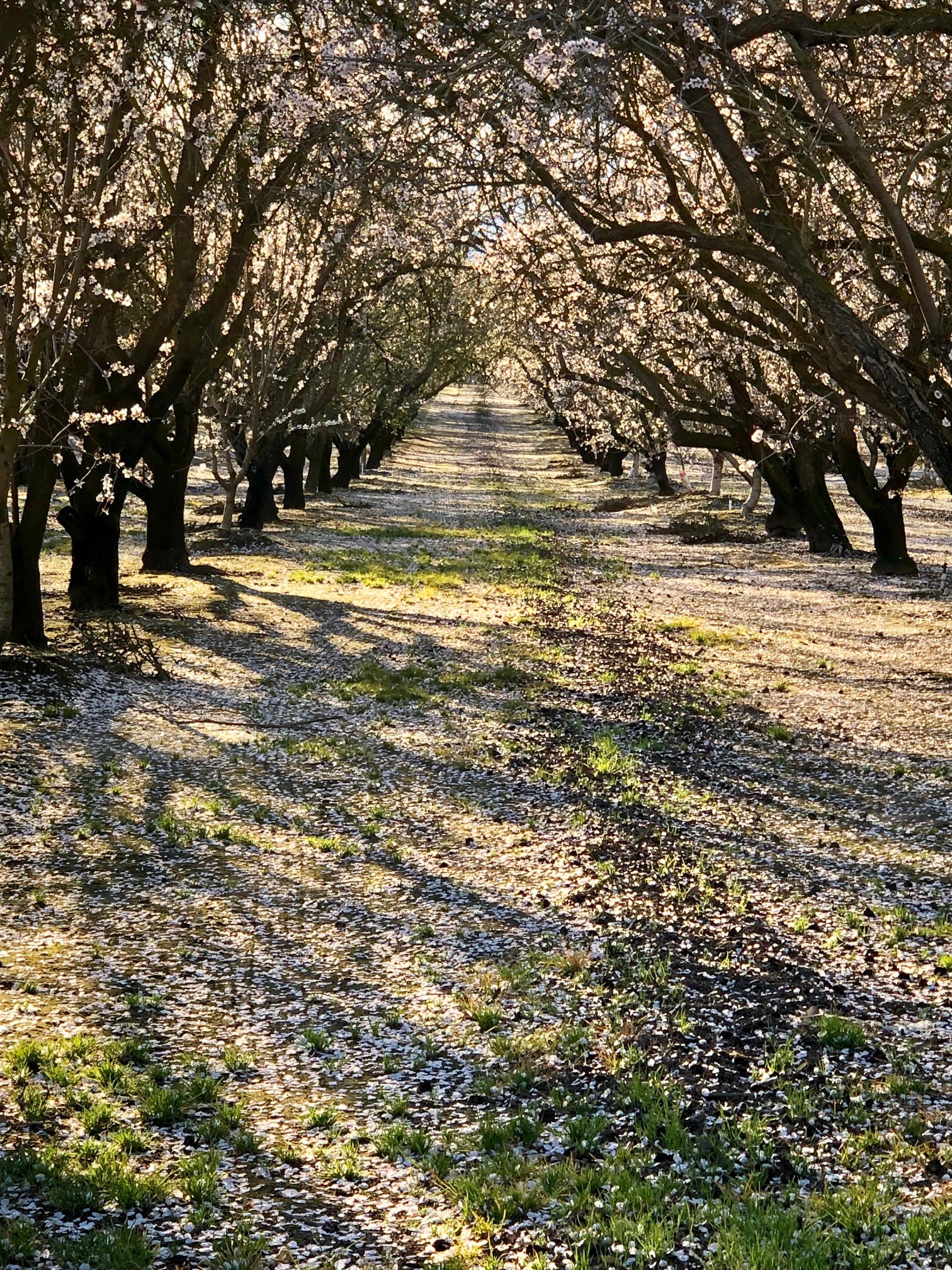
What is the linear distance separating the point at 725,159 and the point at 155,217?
36.0 ft

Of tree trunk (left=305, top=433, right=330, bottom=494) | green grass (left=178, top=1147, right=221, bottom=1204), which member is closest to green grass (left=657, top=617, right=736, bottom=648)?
green grass (left=178, top=1147, right=221, bottom=1204)

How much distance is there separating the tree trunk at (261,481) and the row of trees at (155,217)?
15.7 feet

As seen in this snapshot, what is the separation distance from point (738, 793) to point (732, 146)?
23.2 ft

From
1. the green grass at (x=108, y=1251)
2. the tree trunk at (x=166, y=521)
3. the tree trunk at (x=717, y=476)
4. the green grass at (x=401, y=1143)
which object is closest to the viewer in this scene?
the green grass at (x=108, y=1251)

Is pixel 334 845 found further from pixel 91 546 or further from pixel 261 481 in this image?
pixel 261 481

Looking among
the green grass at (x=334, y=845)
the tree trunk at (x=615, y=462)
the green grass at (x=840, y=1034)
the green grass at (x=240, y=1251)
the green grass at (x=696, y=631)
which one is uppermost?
the tree trunk at (x=615, y=462)

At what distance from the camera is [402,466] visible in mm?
76938

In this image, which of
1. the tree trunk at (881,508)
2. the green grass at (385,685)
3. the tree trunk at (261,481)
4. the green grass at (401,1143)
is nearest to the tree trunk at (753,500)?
the tree trunk at (881,508)

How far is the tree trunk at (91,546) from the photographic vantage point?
72.4 feet

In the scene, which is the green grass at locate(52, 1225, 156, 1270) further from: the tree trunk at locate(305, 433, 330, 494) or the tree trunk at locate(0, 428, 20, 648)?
the tree trunk at locate(305, 433, 330, 494)

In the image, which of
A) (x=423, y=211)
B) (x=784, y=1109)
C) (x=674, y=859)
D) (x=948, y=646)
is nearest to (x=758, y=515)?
(x=948, y=646)

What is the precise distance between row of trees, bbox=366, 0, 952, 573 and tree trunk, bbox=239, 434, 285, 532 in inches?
487

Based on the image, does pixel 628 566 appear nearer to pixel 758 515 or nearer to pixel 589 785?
pixel 758 515

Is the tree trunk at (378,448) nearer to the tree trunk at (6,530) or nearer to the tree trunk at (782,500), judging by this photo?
the tree trunk at (782,500)
